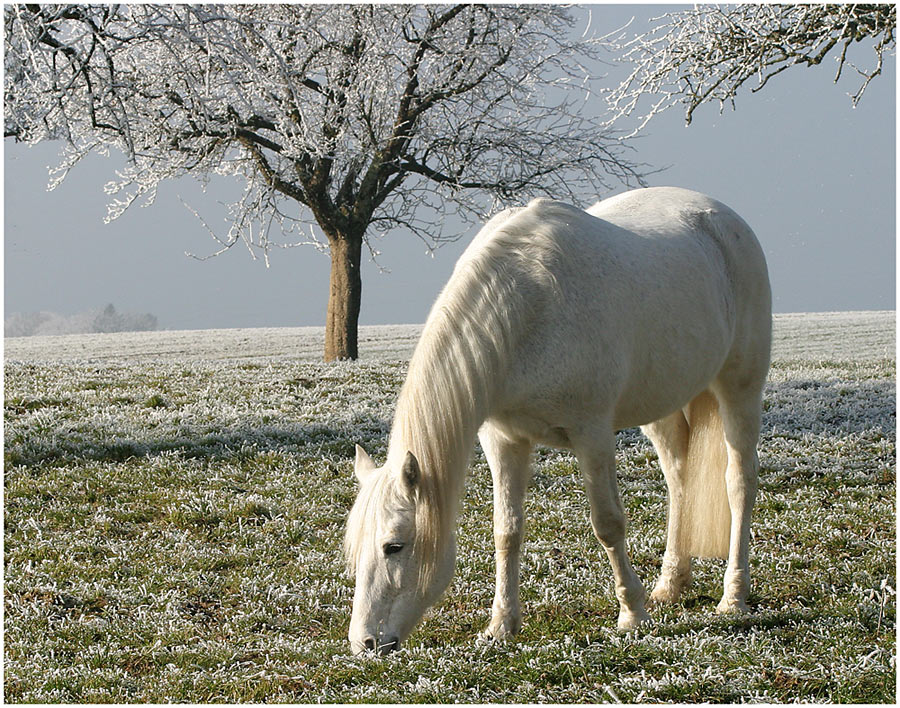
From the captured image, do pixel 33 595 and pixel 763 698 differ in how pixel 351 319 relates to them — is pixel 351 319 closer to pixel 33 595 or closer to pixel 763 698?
pixel 33 595

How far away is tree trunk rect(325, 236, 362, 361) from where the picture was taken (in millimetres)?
19375

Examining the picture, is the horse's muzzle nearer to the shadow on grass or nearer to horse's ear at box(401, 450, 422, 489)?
horse's ear at box(401, 450, 422, 489)

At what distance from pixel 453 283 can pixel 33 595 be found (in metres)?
3.91

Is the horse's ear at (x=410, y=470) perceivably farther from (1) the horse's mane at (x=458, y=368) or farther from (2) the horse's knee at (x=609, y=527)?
(2) the horse's knee at (x=609, y=527)

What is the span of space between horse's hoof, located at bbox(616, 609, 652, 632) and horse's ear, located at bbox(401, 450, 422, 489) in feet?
5.60

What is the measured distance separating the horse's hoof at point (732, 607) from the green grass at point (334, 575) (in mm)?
122

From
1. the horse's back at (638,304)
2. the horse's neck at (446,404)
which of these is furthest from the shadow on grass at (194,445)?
the horse's neck at (446,404)

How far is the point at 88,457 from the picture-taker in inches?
368

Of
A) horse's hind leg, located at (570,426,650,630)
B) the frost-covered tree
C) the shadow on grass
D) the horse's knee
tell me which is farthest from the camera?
the frost-covered tree

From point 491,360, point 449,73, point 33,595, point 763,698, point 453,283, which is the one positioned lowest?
point 33,595

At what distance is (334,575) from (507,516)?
177cm

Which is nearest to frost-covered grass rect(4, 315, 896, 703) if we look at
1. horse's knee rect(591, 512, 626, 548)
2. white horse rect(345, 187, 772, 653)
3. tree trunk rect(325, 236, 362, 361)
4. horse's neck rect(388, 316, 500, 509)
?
white horse rect(345, 187, 772, 653)

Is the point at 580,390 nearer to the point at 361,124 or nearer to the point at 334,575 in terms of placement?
the point at 334,575

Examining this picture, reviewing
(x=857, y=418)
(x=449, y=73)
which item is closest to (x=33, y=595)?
(x=857, y=418)
